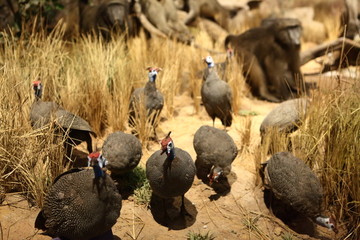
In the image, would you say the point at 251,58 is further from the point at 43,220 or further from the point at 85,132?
the point at 43,220

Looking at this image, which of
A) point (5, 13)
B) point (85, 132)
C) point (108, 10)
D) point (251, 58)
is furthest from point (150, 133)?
point (5, 13)

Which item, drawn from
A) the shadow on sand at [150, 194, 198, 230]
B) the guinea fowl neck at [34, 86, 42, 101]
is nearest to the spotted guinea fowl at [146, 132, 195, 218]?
the shadow on sand at [150, 194, 198, 230]

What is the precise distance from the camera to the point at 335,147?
3.50 metres

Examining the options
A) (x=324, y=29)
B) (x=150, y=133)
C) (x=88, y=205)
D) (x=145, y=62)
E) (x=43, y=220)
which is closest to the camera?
(x=88, y=205)

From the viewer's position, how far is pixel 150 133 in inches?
173

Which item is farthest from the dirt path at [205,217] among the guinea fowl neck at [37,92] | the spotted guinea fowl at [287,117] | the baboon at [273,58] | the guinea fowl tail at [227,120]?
the baboon at [273,58]

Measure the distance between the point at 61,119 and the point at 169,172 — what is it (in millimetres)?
1132

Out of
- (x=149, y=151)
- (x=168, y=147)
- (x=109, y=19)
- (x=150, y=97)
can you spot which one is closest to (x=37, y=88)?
(x=150, y=97)

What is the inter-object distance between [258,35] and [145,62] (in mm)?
1842

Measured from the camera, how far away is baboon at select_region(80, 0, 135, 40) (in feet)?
21.5

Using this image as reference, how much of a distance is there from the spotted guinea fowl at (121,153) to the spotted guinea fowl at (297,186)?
1207 mm

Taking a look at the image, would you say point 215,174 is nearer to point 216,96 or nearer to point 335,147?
point 335,147

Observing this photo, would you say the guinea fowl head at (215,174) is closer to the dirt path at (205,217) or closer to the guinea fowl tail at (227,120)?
the dirt path at (205,217)

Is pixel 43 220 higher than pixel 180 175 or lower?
lower
